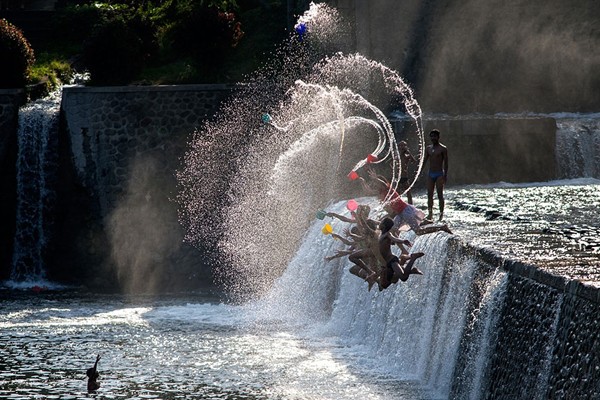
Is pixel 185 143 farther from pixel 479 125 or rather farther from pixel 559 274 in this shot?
pixel 559 274

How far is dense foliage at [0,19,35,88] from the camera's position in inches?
1414

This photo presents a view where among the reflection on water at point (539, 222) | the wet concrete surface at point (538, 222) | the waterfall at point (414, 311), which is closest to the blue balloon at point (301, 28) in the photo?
the wet concrete surface at point (538, 222)

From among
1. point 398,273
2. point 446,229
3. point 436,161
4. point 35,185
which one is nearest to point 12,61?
point 35,185

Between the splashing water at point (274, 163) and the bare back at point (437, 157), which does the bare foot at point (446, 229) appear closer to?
the bare back at point (437, 157)

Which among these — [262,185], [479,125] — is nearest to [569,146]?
[479,125]

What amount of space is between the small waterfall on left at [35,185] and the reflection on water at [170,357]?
15.4 feet

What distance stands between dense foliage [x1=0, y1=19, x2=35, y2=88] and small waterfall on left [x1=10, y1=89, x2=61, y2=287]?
5.26 ft

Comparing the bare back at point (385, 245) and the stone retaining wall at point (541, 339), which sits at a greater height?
the bare back at point (385, 245)

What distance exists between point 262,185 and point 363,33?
6.11 m

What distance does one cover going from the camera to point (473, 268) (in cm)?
2005

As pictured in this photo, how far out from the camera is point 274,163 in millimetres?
34375

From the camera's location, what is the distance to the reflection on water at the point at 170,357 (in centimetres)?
2119

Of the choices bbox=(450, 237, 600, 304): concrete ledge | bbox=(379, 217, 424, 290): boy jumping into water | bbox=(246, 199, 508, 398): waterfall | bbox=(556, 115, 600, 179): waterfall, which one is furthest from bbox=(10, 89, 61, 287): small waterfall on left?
bbox=(379, 217, 424, 290): boy jumping into water

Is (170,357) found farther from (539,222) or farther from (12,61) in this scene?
(12,61)
